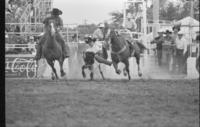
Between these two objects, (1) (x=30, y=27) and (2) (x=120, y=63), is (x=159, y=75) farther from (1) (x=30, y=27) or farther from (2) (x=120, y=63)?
(1) (x=30, y=27)

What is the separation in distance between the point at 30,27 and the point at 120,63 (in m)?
3.25

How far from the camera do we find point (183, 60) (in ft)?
48.5

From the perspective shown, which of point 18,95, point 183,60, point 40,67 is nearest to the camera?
point 18,95

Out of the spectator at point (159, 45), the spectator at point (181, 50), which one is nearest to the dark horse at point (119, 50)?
the spectator at point (159, 45)

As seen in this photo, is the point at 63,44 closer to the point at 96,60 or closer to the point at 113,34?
the point at 96,60

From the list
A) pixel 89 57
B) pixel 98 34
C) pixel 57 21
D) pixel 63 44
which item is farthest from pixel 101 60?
pixel 57 21

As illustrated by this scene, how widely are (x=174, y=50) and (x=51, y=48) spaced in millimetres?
3864

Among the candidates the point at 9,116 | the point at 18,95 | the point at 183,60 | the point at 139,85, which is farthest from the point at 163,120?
the point at 183,60

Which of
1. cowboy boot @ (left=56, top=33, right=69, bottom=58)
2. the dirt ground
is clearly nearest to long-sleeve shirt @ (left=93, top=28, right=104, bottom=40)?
cowboy boot @ (left=56, top=33, right=69, bottom=58)

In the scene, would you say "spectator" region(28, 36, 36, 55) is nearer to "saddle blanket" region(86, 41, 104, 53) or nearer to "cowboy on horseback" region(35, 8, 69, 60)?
"cowboy on horseback" region(35, 8, 69, 60)

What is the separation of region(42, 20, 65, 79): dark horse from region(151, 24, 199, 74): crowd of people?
3366 mm

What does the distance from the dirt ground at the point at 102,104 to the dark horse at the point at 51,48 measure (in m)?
1.35

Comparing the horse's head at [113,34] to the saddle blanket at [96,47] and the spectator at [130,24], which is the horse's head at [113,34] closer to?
the saddle blanket at [96,47]

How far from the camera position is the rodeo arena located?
11.1m
